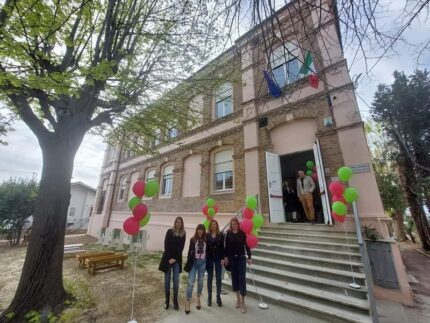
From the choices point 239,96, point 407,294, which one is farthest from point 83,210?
point 407,294

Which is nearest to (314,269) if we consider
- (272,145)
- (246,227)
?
(246,227)

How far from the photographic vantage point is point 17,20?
3.76 metres

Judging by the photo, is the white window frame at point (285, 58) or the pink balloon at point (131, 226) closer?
the white window frame at point (285, 58)

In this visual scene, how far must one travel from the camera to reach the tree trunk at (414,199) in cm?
1141

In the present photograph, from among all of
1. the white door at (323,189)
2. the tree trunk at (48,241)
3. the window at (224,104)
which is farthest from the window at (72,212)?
the white door at (323,189)

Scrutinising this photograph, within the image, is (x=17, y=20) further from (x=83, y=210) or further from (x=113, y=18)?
(x=83, y=210)

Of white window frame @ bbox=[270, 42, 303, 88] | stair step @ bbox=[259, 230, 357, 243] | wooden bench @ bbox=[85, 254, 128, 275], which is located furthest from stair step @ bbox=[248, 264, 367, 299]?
wooden bench @ bbox=[85, 254, 128, 275]

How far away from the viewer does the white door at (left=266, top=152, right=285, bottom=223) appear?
22.6ft

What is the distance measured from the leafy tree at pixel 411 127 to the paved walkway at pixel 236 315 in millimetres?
10703

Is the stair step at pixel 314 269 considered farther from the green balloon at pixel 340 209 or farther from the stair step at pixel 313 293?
the green balloon at pixel 340 209

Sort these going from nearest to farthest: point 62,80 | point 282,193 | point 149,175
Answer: point 62,80, point 282,193, point 149,175

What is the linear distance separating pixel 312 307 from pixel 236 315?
1.45 meters

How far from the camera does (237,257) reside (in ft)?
13.8

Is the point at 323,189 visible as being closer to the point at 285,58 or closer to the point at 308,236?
the point at 308,236
